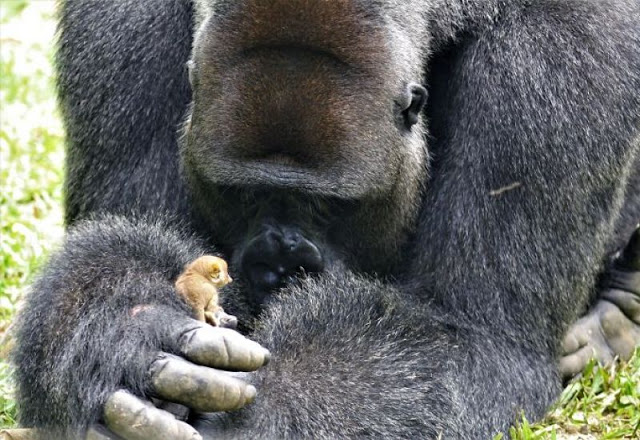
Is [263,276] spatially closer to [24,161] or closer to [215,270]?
[215,270]

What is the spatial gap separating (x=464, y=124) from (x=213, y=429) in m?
1.64

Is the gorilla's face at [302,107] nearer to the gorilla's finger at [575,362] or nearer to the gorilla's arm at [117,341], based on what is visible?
the gorilla's arm at [117,341]

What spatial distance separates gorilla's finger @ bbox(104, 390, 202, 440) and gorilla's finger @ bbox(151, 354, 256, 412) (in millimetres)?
68

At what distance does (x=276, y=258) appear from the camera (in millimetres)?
4703

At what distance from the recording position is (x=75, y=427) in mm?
4156

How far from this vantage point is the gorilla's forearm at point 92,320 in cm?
413

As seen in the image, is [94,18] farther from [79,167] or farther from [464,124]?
[464,124]

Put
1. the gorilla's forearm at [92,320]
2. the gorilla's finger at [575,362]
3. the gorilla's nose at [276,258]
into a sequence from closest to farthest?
the gorilla's forearm at [92,320], the gorilla's nose at [276,258], the gorilla's finger at [575,362]

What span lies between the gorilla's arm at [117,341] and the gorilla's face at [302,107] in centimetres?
42

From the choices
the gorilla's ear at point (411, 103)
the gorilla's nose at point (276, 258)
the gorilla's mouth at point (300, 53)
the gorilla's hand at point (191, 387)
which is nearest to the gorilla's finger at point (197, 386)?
the gorilla's hand at point (191, 387)

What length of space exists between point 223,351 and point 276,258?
826 mm

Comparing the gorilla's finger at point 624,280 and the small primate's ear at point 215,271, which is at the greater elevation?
the small primate's ear at point 215,271

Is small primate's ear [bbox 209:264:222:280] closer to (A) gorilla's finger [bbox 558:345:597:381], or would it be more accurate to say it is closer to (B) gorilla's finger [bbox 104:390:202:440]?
(B) gorilla's finger [bbox 104:390:202:440]

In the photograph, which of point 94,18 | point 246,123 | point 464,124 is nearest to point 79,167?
point 94,18
